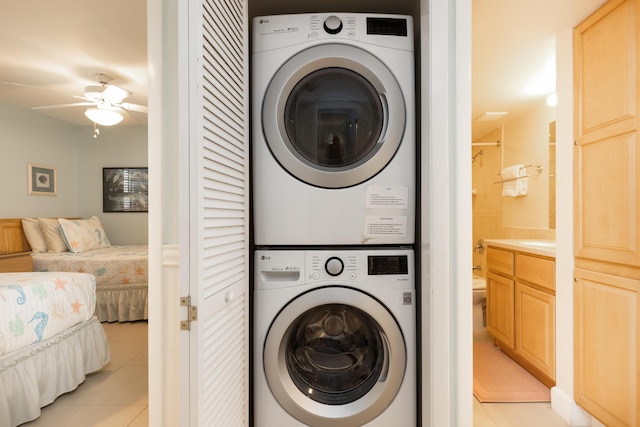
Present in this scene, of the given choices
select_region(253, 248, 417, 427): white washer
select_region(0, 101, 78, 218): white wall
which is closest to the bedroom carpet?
select_region(253, 248, 417, 427): white washer


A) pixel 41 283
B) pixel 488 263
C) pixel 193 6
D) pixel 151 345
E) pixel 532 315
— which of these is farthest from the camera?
pixel 488 263

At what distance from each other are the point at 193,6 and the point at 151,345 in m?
1.16

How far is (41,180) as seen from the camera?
15.1 ft

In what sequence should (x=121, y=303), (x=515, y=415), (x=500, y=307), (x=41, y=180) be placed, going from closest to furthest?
(x=515, y=415) → (x=500, y=307) → (x=121, y=303) → (x=41, y=180)

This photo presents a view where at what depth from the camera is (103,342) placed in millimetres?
2596

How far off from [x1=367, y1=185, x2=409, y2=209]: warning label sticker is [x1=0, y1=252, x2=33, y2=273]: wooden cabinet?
410 cm

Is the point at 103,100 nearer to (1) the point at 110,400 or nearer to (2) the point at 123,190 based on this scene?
(2) the point at 123,190

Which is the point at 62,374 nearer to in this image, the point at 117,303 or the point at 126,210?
the point at 117,303

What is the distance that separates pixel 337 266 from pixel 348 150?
47 centimetres

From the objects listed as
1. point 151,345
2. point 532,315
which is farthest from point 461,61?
point 532,315

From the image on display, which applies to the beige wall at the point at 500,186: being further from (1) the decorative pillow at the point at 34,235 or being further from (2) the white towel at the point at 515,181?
(1) the decorative pillow at the point at 34,235

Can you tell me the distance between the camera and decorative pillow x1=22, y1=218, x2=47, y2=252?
13.4ft

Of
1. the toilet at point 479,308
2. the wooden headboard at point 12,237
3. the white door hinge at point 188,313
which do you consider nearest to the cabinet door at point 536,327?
the toilet at point 479,308

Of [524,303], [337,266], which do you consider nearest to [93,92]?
[337,266]
